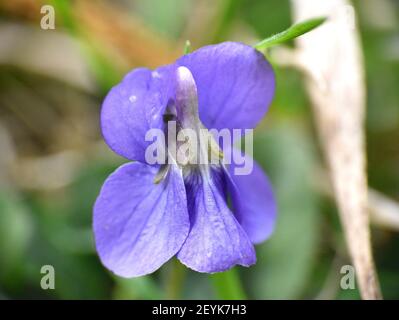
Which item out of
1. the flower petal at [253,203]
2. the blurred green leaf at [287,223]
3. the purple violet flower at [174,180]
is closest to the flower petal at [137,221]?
the purple violet flower at [174,180]

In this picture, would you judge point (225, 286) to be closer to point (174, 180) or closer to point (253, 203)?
point (253, 203)

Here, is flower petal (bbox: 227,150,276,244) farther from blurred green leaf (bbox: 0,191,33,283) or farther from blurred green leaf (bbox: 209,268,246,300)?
blurred green leaf (bbox: 0,191,33,283)

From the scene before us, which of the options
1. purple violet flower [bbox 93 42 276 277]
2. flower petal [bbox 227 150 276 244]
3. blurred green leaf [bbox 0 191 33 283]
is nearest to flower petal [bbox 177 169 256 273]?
purple violet flower [bbox 93 42 276 277]

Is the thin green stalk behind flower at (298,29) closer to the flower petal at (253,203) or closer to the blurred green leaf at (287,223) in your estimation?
the flower petal at (253,203)

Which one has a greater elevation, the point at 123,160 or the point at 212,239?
the point at 123,160

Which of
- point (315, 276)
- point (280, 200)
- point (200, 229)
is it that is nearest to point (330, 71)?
point (280, 200)

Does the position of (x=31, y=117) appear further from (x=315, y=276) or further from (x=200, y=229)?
(x=200, y=229)

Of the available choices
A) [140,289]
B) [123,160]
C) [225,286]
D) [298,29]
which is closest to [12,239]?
[123,160]
